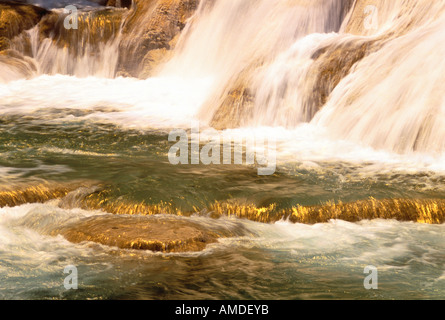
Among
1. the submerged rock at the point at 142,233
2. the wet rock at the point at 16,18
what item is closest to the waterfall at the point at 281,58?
the wet rock at the point at 16,18

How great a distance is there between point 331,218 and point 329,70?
161 inches

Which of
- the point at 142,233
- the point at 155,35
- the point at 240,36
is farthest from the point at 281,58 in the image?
the point at 155,35

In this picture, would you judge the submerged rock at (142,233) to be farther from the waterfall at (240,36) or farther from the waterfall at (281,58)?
the waterfall at (240,36)

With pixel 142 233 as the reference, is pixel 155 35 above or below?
above

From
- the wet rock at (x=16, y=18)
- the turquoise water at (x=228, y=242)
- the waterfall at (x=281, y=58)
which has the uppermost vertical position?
the wet rock at (x=16, y=18)

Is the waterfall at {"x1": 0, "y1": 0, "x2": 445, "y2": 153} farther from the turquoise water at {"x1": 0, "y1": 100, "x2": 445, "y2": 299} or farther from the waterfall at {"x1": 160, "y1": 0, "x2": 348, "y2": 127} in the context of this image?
the turquoise water at {"x1": 0, "y1": 100, "x2": 445, "y2": 299}

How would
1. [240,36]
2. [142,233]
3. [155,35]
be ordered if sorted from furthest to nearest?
[155,35]
[240,36]
[142,233]

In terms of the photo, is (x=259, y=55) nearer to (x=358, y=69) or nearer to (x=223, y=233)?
(x=358, y=69)

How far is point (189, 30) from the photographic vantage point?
607 inches

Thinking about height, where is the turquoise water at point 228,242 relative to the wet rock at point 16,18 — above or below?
below

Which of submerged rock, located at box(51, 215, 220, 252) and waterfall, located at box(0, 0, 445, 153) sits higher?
waterfall, located at box(0, 0, 445, 153)

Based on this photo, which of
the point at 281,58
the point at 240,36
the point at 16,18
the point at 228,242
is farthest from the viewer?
the point at 16,18

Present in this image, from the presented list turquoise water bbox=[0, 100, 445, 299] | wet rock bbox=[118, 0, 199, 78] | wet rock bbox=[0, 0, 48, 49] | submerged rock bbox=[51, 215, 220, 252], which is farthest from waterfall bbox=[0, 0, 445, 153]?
submerged rock bbox=[51, 215, 220, 252]

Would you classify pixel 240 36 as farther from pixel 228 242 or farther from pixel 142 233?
pixel 142 233
